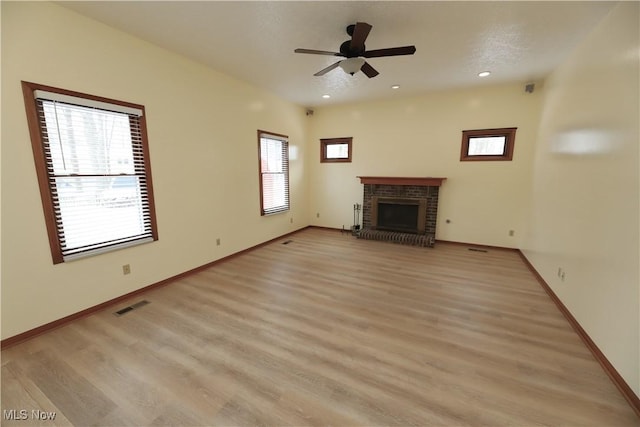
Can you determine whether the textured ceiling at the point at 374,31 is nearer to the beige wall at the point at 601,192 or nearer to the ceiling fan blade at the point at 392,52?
the ceiling fan blade at the point at 392,52

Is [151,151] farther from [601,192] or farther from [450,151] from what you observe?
[450,151]

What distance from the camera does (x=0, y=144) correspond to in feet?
6.35

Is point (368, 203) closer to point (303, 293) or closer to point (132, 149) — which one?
point (303, 293)

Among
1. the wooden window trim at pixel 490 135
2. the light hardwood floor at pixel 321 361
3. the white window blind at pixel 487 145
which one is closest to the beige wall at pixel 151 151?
the light hardwood floor at pixel 321 361

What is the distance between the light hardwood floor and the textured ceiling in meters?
2.79

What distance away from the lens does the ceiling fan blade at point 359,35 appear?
2.09m

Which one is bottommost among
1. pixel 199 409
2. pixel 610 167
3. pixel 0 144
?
pixel 199 409

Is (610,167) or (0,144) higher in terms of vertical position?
(0,144)

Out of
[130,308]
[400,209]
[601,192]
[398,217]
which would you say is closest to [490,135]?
[400,209]

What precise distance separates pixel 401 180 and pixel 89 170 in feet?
15.1

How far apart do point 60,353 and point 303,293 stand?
2100mm

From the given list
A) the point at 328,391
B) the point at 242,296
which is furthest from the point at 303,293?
the point at 328,391

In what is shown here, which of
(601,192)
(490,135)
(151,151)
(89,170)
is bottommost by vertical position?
(601,192)

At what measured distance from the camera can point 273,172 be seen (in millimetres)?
5039
